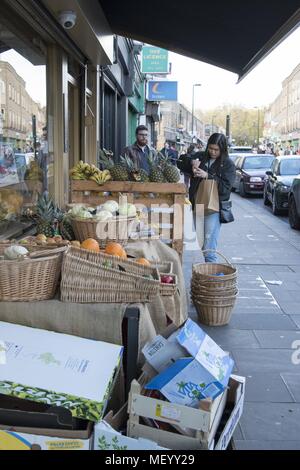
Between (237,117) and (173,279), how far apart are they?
4518 inches

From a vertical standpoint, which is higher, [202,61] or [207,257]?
[202,61]

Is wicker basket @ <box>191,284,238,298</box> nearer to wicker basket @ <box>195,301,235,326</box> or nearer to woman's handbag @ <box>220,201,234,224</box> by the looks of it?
wicker basket @ <box>195,301,235,326</box>

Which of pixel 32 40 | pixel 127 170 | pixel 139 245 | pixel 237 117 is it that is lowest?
pixel 139 245

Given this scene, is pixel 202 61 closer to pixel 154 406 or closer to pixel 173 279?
pixel 173 279

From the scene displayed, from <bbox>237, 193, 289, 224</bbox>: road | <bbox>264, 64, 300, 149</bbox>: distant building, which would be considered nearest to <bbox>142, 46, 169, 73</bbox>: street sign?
<bbox>237, 193, 289, 224</bbox>: road

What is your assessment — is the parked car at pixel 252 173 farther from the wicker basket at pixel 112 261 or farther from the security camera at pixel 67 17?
the wicker basket at pixel 112 261

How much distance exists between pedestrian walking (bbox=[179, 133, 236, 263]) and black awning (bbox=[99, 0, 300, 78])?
4.43ft

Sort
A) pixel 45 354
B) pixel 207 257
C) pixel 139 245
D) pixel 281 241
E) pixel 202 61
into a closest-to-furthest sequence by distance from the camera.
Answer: pixel 45 354
pixel 139 245
pixel 207 257
pixel 202 61
pixel 281 241

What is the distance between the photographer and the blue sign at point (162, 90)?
2317cm

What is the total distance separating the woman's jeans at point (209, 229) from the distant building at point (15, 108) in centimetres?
219

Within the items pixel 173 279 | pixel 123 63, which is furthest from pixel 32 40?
pixel 123 63

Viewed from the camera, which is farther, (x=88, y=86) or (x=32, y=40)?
(x=88, y=86)

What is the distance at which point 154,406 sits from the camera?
2482 millimetres

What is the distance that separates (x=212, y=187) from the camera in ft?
19.7
